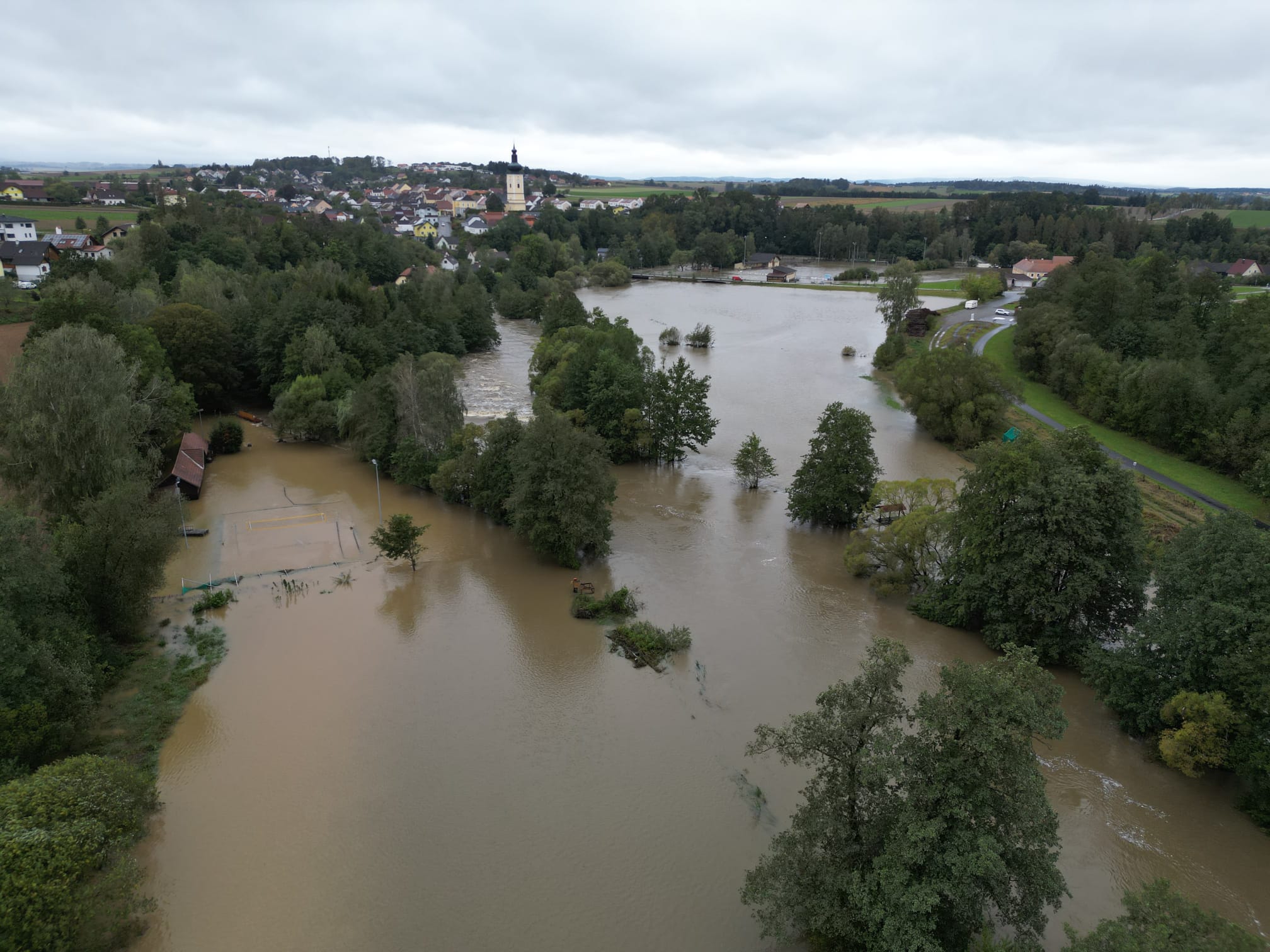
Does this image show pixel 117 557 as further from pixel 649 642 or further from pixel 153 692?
pixel 649 642

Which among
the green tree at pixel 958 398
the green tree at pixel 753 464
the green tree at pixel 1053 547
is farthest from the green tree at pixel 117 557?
the green tree at pixel 958 398

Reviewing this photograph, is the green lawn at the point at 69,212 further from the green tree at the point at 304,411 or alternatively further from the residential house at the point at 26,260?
the green tree at the point at 304,411

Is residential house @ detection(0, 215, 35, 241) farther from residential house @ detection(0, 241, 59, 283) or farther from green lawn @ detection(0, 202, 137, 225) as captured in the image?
residential house @ detection(0, 241, 59, 283)

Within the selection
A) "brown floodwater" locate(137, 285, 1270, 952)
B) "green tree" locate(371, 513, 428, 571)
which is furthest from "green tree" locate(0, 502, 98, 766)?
"green tree" locate(371, 513, 428, 571)

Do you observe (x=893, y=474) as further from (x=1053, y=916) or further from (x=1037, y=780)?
(x=1037, y=780)

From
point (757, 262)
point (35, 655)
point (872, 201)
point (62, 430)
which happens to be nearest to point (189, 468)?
point (62, 430)
